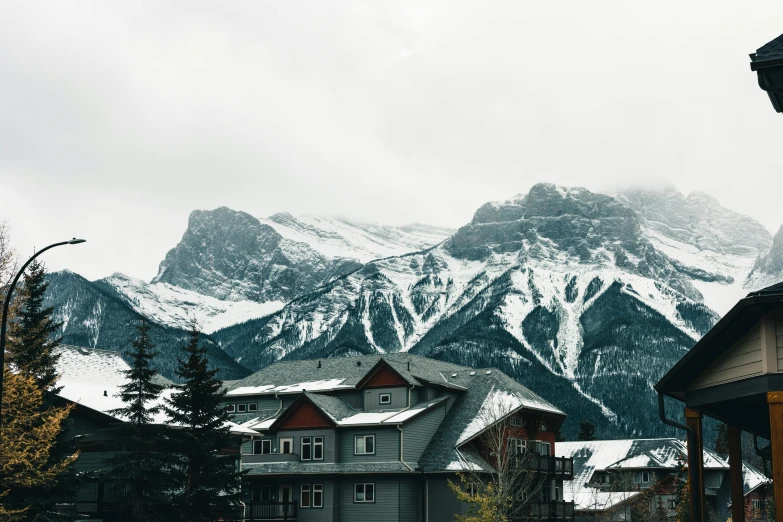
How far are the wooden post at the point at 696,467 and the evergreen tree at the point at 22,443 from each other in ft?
63.4

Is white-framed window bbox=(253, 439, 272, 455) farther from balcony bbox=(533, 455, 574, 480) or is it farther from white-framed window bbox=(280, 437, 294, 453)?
balcony bbox=(533, 455, 574, 480)

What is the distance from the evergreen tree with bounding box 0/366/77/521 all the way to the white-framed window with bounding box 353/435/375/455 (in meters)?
32.3

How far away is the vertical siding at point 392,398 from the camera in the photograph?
224 feet

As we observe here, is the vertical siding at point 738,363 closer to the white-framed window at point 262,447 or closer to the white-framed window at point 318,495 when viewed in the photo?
the white-framed window at point 318,495

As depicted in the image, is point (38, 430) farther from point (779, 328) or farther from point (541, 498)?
point (541, 498)

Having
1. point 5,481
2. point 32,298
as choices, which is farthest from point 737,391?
point 32,298

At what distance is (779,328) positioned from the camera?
1583 centimetres

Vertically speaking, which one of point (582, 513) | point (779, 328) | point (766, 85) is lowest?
point (582, 513)

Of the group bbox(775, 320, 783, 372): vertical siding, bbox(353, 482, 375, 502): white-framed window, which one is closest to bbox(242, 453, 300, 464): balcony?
bbox(353, 482, 375, 502): white-framed window

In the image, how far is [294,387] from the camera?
2987 inches

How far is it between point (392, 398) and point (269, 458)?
9319 millimetres

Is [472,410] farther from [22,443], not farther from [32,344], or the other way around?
[22,443]

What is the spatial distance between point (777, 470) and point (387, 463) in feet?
167

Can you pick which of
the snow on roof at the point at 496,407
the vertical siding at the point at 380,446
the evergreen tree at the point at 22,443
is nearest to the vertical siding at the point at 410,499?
the vertical siding at the point at 380,446
